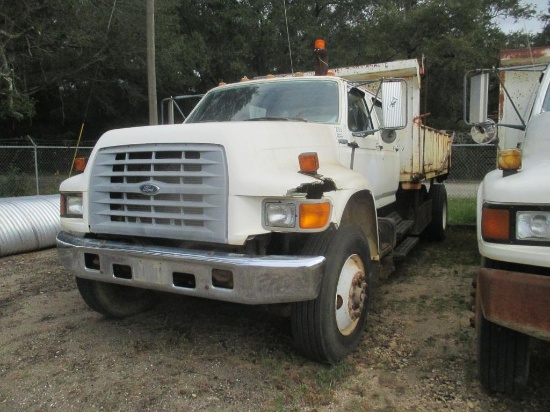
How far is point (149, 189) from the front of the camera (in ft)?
10.5

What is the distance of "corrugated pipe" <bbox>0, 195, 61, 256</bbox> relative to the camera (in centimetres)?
702

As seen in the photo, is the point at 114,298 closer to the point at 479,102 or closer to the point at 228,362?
the point at 228,362

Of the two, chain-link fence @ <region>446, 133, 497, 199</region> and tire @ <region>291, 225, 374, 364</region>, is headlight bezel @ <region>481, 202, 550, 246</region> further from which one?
chain-link fence @ <region>446, 133, 497, 199</region>

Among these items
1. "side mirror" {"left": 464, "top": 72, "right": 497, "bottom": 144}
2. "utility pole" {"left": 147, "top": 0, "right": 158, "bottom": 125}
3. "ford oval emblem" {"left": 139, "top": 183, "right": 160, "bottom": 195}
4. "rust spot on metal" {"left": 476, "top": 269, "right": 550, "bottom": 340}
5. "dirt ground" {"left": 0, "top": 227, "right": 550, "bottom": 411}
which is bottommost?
"dirt ground" {"left": 0, "top": 227, "right": 550, "bottom": 411}

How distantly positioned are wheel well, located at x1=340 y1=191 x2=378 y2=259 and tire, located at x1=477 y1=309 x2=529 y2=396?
4.15 ft

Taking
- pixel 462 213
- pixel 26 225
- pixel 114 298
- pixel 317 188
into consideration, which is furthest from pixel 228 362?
pixel 462 213

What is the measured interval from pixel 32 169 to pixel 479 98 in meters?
14.3

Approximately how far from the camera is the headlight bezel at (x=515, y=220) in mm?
2377

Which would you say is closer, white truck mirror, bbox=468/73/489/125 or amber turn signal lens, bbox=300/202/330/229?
amber turn signal lens, bbox=300/202/330/229

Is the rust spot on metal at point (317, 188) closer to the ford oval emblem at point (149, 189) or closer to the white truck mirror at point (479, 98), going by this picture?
the ford oval emblem at point (149, 189)

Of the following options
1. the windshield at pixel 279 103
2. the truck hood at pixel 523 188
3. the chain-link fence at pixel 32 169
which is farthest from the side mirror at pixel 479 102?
the chain-link fence at pixel 32 169

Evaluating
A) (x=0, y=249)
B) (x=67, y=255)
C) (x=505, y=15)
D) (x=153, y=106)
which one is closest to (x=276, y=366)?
(x=67, y=255)

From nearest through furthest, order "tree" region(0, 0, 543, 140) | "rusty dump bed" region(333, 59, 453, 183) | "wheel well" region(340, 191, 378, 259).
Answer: "wheel well" region(340, 191, 378, 259)
"rusty dump bed" region(333, 59, 453, 183)
"tree" region(0, 0, 543, 140)

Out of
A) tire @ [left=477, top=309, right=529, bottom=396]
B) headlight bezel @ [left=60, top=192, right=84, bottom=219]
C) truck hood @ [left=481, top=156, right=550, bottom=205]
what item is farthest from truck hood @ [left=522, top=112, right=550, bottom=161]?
headlight bezel @ [left=60, top=192, right=84, bottom=219]
